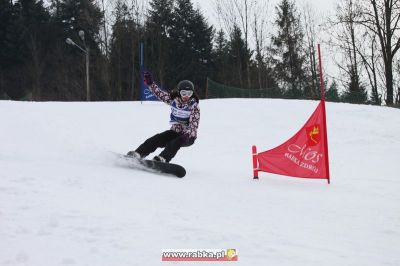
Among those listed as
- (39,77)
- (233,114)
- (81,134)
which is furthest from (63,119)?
(39,77)

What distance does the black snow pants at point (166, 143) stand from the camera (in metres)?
6.80

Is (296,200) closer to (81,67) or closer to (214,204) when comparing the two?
(214,204)

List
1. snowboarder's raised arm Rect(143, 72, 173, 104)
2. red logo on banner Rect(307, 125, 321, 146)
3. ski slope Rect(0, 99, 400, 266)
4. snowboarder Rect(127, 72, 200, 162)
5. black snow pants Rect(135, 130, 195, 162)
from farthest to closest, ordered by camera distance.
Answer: snowboarder's raised arm Rect(143, 72, 173, 104), red logo on banner Rect(307, 125, 321, 146), snowboarder Rect(127, 72, 200, 162), black snow pants Rect(135, 130, 195, 162), ski slope Rect(0, 99, 400, 266)

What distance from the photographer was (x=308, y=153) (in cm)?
719

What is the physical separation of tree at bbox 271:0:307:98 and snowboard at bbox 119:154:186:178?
3169cm

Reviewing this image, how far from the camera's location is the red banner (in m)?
7.17

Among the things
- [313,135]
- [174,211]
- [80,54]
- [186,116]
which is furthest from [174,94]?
[80,54]

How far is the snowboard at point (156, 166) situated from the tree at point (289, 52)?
31.7 m

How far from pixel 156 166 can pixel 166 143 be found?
2.72 ft

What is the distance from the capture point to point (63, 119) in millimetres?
12766

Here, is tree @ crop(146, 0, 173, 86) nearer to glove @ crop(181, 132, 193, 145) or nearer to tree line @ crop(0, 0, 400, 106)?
tree line @ crop(0, 0, 400, 106)

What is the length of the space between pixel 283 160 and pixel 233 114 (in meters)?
8.47

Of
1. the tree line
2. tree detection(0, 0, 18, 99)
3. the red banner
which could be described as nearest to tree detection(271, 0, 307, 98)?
the tree line

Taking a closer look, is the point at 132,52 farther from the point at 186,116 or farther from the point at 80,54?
the point at 186,116
